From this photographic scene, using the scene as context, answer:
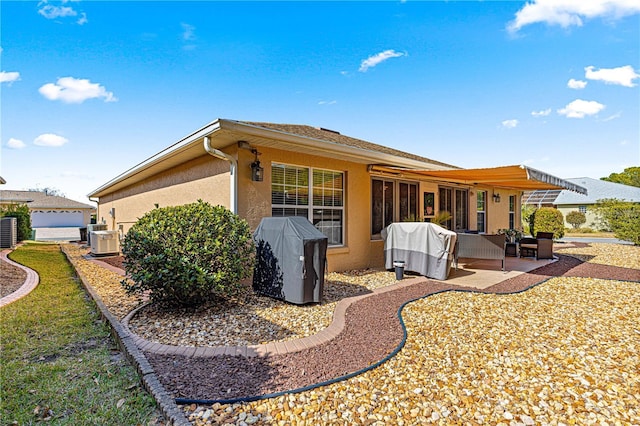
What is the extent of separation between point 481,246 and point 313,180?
5.09m

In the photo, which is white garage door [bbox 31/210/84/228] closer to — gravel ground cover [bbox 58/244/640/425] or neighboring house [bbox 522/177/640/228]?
gravel ground cover [bbox 58/244/640/425]

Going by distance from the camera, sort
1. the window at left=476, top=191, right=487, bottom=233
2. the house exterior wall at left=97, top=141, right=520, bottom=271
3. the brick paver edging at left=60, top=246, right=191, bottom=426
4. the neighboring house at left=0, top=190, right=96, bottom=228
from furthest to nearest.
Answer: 1. the neighboring house at left=0, top=190, right=96, bottom=228
2. the window at left=476, top=191, right=487, bottom=233
3. the house exterior wall at left=97, top=141, right=520, bottom=271
4. the brick paver edging at left=60, top=246, right=191, bottom=426

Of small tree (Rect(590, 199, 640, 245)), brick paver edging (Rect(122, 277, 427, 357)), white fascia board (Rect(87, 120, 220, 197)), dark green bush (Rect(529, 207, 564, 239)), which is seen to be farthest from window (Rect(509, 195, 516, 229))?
white fascia board (Rect(87, 120, 220, 197))

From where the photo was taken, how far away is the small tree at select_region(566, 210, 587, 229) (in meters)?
33.4

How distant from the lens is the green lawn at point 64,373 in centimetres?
296

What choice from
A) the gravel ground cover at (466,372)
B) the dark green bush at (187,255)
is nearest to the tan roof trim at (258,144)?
the dark green bush at (187,255)

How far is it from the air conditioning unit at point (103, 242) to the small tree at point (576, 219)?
39.4 metres

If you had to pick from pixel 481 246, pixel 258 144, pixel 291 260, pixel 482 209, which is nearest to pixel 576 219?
pixel 482 209

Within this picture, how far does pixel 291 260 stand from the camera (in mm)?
6273

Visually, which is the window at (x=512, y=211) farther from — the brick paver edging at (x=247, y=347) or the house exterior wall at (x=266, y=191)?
the brick paver edging at (x=247, y=347)

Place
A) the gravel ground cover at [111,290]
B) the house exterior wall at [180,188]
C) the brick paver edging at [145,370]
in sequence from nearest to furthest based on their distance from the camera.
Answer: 1. the brick paver edging at [145,370]
2. the gravel ground cover at [111,290]
3. the house exterior wall at [180,188]

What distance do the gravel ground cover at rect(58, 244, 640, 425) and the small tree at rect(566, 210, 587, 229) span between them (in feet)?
111

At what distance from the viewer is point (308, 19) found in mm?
Result: 10953

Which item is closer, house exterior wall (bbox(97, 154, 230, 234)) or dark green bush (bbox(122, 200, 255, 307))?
dark green bush (bbox(122, 200, 255, 307))
